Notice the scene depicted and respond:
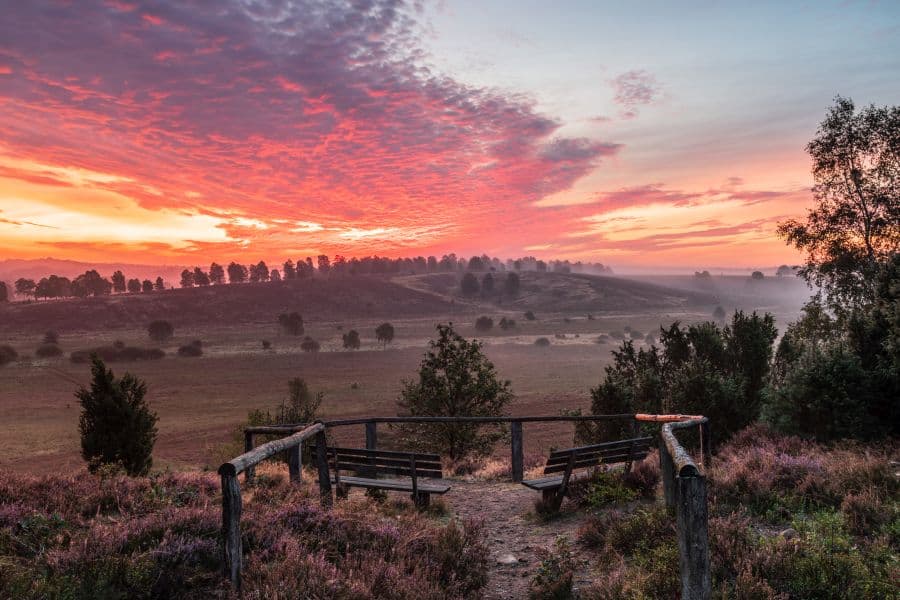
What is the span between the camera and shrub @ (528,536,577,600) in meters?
5.21

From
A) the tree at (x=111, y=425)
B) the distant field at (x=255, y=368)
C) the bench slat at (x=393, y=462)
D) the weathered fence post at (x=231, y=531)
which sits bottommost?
the distant field at (x=255, y=368)

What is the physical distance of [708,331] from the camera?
22859 mm

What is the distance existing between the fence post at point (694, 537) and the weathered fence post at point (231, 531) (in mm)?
3987

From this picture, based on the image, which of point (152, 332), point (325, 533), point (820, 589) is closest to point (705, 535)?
point (820, 589)

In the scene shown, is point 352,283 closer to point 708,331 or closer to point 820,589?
point 708,331

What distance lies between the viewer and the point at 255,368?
7988cm

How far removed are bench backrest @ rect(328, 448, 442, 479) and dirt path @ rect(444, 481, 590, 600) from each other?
1.03 metres

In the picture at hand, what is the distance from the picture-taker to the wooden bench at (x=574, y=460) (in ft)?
26.8

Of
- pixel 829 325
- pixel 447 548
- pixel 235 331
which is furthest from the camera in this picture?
pixel 235 331

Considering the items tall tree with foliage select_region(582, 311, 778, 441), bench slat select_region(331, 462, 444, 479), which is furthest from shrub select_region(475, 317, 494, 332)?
bench slat select_region(331, 462, 444, 479)

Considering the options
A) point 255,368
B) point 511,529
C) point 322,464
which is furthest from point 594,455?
point 255,368

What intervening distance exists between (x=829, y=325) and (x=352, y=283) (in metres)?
177

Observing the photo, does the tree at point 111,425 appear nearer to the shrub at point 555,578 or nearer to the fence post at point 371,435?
the fence post at point 371,435

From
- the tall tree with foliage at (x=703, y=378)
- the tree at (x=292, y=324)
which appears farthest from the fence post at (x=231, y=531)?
the tree at (x=292, y=324)
